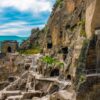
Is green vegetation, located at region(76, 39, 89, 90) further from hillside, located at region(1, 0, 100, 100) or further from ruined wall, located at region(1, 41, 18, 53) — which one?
ruined wall, located at region(1, 41, 18, 53)

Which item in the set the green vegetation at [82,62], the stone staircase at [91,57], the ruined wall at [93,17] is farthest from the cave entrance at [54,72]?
the stone staircase at [91,57]

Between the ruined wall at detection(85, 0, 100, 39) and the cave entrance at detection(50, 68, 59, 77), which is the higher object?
the ruined wall at detection(85, 0, 100, 39)

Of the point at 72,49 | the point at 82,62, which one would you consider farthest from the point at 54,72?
the point at 82,62

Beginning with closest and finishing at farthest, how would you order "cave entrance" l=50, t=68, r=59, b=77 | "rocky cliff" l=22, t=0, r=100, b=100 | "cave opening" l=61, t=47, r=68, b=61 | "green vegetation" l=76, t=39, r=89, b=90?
1. "green vegetation" l=76, t=39, r=89, b=90
2. "rocky cliff" l=22, t=0, r=100, b=100
3. "cave entrance" l=50, t=68, r=59, b=77
4. "cave opening" l=61, t=47, r=68, b=61

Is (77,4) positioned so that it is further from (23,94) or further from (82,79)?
(82,79)

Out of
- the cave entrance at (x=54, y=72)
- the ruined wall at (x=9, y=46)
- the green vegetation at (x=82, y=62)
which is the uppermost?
the ruined wall at (x=9, y=46)

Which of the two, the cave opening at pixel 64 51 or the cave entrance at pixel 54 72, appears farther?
the cave opening at pixel 64 51

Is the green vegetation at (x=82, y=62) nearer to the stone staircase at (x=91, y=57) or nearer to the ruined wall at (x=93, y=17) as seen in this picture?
the stone staircase at (x=91, y=57)

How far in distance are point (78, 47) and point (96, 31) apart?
11.7ft

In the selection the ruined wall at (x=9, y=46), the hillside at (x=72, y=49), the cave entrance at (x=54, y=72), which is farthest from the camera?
the ruined wall at (x=9, y=46)

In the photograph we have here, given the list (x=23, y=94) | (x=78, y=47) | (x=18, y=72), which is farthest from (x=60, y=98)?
(x=18, y=72)

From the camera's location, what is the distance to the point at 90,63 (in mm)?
24672

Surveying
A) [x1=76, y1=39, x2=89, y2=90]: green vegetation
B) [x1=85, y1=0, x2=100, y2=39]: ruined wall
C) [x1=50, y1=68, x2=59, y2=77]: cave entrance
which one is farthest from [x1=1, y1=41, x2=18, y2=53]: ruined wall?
[x1=76, y1=39, x2=89, y2=90]: green vegetation

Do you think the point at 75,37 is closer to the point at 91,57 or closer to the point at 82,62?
the point at 82,62
